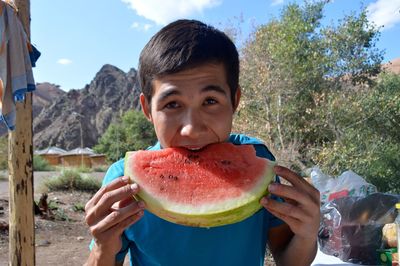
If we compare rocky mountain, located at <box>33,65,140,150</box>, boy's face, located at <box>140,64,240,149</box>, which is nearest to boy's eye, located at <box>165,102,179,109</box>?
boy's face, located at <box>140,64,240,149</box>

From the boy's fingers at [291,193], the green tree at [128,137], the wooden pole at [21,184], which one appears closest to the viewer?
the boy's fingers at [291,193]

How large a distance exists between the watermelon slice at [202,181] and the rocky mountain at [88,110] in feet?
250

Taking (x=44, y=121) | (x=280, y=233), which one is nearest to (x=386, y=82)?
(x=280, y=233)

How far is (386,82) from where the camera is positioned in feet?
32.6

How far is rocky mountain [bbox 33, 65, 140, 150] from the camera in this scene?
79.7 meters

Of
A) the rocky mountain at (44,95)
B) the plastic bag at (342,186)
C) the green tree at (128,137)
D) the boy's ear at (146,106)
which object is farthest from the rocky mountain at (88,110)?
the boy's ear at (146,106)

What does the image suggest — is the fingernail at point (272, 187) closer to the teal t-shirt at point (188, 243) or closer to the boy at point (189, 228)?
the boy at point (189, 228)

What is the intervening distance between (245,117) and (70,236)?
193 inches

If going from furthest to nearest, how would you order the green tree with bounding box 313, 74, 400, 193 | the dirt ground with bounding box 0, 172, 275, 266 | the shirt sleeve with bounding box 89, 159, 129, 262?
the dirt ground with bounding box 0, 172, 275, 266 → the green tree with bounding box 313, 74, 400, 193 → the shirt sleeve with bounding box 89, 159, 129, 262

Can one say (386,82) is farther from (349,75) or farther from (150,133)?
(150,133)

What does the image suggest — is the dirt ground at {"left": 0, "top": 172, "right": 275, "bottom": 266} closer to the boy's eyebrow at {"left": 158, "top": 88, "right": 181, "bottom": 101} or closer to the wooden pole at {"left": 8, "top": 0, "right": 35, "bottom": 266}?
the wooden pole at {"left": 8, "top": 0, "right": 35, "bottom": 266}

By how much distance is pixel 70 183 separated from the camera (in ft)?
45.4

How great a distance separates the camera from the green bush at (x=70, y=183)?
1375cm

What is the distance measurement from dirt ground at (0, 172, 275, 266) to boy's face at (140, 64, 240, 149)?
4435 mm
